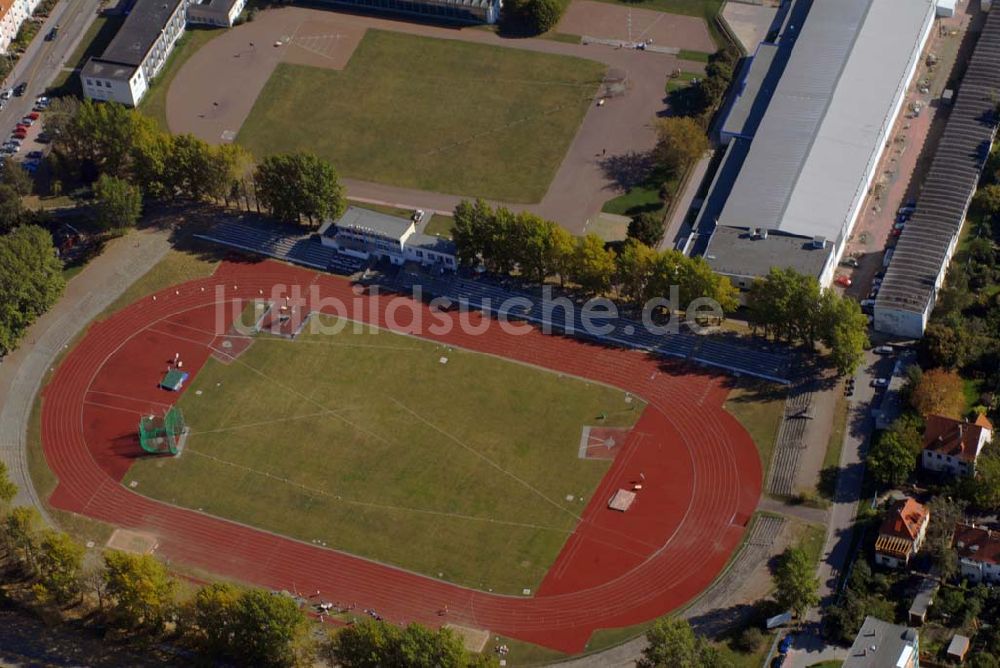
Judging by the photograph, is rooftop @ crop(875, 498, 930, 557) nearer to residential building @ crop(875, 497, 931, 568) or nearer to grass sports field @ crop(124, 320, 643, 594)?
residential building @ crop(875, 497, 931, 568)

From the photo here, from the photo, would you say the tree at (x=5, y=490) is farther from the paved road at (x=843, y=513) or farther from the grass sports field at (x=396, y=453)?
the paved road at (x=843, y=513)

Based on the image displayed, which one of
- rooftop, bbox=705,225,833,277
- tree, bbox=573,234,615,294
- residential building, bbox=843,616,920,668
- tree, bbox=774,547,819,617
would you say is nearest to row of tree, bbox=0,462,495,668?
tree, bbox=774,547,819,617

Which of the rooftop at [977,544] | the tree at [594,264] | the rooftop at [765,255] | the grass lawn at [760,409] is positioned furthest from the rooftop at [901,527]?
the tree at [594,264]

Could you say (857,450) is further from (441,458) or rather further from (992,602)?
(441,458)

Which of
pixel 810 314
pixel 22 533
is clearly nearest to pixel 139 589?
pixel 22 533

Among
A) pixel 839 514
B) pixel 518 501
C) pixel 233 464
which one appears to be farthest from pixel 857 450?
pixel 233 464

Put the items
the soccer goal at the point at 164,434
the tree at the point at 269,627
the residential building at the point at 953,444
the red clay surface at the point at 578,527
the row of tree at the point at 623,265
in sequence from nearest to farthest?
the tree at the point at 269,627, the red clay surface at the point at 578,527, the residential building at the point at 953,444, the soccer goal at the point at 164,434, the row of tree at the point at 623,265
